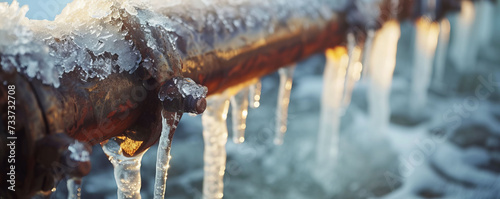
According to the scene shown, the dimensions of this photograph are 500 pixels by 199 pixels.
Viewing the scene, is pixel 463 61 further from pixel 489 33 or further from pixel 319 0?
pixel 319 0

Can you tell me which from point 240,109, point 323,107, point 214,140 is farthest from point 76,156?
point 323,107

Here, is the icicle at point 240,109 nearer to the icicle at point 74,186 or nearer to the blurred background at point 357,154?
the icicle at point 74,186

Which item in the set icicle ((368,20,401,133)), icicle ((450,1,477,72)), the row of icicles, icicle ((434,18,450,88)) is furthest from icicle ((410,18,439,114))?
icicle ((450,1,477,72))

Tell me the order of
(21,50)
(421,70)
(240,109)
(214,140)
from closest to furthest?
(21,50) < (214,140) < (240,109) < (421,70)

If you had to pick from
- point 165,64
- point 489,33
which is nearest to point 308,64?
point 489,33

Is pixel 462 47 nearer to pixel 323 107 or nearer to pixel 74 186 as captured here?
pixel 323 107

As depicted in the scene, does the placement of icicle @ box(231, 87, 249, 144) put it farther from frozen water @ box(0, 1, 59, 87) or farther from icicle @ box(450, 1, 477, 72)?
icicle @ box(450, 1, 477, 72)
